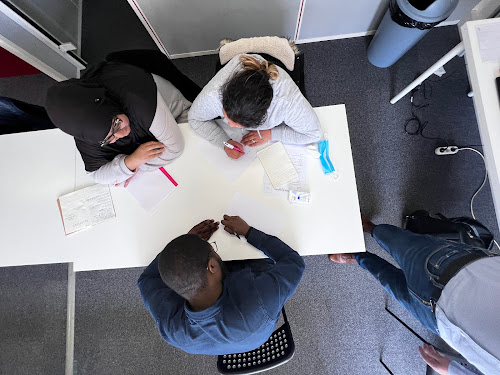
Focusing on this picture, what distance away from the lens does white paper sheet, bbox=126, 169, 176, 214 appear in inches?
51.3

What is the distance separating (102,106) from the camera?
1.04 meters

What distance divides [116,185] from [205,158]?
1.46 feet

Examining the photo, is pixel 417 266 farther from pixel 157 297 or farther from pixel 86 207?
pixel 86 207

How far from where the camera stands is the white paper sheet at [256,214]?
1.24m

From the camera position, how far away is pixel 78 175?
4.50 ft

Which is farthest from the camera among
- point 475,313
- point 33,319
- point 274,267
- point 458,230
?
point 33,319

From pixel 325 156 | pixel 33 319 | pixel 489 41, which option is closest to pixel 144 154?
pixel 325 156

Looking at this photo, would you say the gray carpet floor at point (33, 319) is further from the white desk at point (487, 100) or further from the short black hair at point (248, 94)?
the white desk at point (487, 100)

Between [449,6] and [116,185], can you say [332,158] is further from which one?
[449,6]

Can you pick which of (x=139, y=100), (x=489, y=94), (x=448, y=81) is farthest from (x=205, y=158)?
(x=448, y=81)

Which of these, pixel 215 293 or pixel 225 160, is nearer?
pixel 215 293

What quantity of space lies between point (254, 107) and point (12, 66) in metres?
2.33

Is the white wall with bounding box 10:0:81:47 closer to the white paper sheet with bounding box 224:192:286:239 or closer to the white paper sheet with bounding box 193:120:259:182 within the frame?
the white paper sheet with bounding box 193:120:259:182

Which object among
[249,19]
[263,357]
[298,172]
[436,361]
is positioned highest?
[249,19]
